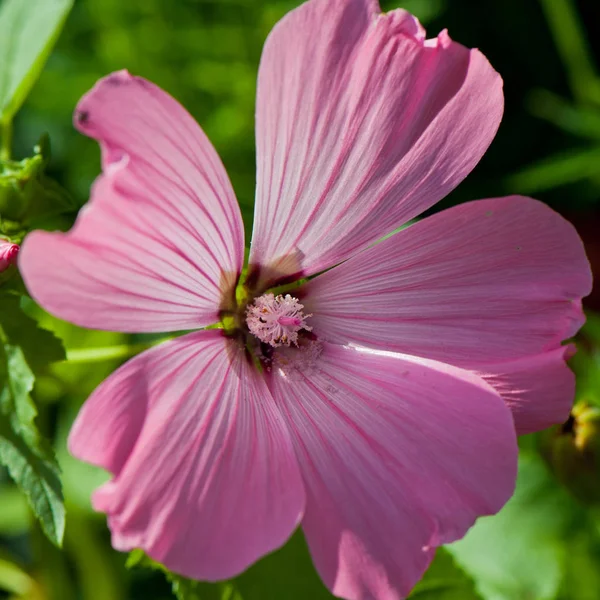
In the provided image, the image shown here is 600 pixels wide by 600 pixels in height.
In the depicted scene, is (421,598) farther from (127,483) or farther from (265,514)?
(127,483)

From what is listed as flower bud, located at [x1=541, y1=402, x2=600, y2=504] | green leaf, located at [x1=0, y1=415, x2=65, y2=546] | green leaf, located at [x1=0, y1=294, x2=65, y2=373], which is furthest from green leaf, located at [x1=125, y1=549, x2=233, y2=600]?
flower bud, located at [x1=541, y1=402, x2=600, y2=504]

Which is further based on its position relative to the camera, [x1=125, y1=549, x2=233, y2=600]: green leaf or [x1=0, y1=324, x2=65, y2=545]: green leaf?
[x1=125, y1=549, x2=233, y2=600]: green leaf

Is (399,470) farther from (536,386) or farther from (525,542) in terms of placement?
(525,542)

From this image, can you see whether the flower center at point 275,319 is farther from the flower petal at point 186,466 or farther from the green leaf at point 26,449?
the green leaf at point 26,449

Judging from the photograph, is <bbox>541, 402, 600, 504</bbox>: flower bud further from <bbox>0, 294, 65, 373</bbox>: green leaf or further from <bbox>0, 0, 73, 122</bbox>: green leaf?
<bbox>0, 0, 73, 122</bbox>: green leaf

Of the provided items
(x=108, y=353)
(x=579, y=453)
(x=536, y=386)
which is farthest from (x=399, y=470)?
(x=108, y=353)

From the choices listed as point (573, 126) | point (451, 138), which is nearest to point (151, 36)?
point (573, 126)
